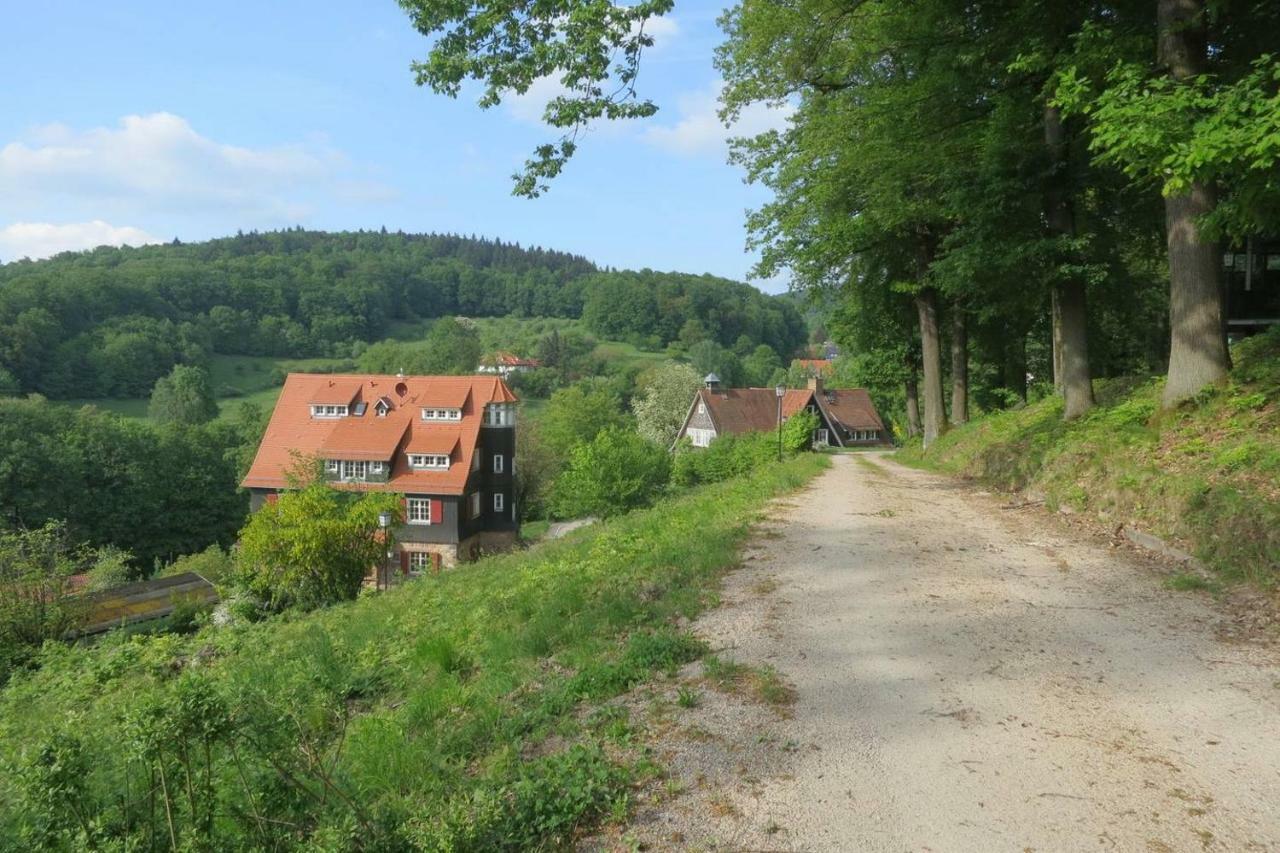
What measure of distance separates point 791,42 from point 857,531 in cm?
1247

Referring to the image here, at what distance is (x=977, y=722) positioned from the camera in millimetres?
4660

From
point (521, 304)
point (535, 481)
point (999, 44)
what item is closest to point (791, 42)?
point (999, 44)

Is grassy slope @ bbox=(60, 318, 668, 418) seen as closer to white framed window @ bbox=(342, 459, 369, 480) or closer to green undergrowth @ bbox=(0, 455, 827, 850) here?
white framed window @ bbox=(342, 459, 369, 480)

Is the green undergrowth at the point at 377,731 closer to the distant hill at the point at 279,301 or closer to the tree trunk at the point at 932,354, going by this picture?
the tree trunk at the point at 932,354

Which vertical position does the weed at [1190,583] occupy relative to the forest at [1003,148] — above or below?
below

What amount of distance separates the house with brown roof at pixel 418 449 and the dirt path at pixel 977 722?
96.9ft

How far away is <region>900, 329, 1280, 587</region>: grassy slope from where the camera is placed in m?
7.32

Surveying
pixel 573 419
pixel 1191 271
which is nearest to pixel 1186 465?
pixel 1191 271

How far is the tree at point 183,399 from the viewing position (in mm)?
75812

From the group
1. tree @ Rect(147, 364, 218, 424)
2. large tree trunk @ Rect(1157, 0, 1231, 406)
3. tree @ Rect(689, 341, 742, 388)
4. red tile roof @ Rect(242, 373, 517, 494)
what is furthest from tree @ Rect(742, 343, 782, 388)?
large tree trunk @ Rect(1157, 0, 1231, 406)

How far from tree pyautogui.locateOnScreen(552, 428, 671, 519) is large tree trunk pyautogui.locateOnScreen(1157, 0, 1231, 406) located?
29441 mm

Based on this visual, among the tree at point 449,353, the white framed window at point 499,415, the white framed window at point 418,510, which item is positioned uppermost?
the tree at point 449,353

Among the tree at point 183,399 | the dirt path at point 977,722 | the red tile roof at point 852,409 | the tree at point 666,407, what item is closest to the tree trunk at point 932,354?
the dirt path at point 977,722

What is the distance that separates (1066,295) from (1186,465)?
21.3ft
